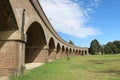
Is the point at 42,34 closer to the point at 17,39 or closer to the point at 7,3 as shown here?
the point at 17,39

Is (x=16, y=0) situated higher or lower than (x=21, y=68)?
higher

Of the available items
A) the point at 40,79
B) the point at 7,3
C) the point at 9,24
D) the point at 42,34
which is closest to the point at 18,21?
the point at 9,24

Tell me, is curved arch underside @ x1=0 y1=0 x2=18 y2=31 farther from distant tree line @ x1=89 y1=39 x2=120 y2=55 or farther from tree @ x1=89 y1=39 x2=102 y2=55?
tree @ x1=89 y1=39 x2=102 y2=55

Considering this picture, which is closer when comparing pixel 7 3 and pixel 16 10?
pixel 7 3

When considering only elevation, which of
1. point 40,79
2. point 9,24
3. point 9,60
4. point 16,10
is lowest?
point 40,79

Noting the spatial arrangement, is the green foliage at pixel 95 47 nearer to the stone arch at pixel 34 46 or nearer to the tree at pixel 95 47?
the tree at pixel 95 47

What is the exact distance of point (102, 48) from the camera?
11056 cm

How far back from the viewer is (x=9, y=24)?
11.4m

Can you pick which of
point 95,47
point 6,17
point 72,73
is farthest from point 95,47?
point 6,17

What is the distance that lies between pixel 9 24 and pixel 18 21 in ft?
1.73

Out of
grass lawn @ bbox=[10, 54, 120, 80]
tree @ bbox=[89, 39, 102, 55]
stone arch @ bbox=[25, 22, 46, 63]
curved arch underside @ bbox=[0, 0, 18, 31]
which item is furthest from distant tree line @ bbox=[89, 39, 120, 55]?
curved arch underside @ bbox=[0, 0, 18, 31]

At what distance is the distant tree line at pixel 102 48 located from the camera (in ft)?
333

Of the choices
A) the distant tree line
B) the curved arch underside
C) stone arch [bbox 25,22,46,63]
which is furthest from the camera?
the distant tree line

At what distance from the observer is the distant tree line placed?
101375 millimetres
